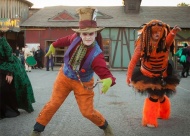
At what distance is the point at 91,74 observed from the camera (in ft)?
13.0

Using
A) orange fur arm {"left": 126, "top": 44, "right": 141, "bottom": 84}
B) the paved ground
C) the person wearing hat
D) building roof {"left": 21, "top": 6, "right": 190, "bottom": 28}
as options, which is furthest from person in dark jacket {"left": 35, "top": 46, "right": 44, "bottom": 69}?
the person wearing hat

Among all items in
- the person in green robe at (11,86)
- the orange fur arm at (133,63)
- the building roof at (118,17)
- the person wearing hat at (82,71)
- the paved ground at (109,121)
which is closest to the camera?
the person wearing hat at (82,71)

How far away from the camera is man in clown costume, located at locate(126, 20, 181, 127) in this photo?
471cm

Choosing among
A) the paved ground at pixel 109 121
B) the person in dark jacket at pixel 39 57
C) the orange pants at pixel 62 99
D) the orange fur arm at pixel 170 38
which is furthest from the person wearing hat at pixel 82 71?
the person in dark jacket at pixel 39 57

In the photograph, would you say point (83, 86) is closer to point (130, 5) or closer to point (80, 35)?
point (80, 35)

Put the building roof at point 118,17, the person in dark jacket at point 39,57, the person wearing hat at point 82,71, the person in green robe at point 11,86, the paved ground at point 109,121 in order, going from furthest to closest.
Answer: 1. the building roof at point 118,17
2. the person in dark jacket at point 39,57
3. the person in green robe at point 11,86
4. the paved ground at point 109,121
5. the person wearing hat at point 82,71

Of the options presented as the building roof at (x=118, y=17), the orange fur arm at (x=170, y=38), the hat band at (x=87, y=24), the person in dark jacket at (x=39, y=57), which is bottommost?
the person in dark jacket at (x=39, y=57)

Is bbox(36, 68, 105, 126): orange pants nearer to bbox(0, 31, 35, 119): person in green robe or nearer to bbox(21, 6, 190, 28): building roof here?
bbox(0, 31, 35, 119): person in green robe

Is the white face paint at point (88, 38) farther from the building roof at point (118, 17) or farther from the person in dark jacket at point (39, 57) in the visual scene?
the building roof at point (118, 17)

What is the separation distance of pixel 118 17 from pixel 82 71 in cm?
2150

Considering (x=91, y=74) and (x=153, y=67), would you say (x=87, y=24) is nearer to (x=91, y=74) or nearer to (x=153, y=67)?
(x=91, y=74)

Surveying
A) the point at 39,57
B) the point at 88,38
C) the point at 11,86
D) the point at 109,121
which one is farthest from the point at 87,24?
→ the point at 39,57

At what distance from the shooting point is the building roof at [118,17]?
23.5 meters

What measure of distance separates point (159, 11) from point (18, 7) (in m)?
11.8
